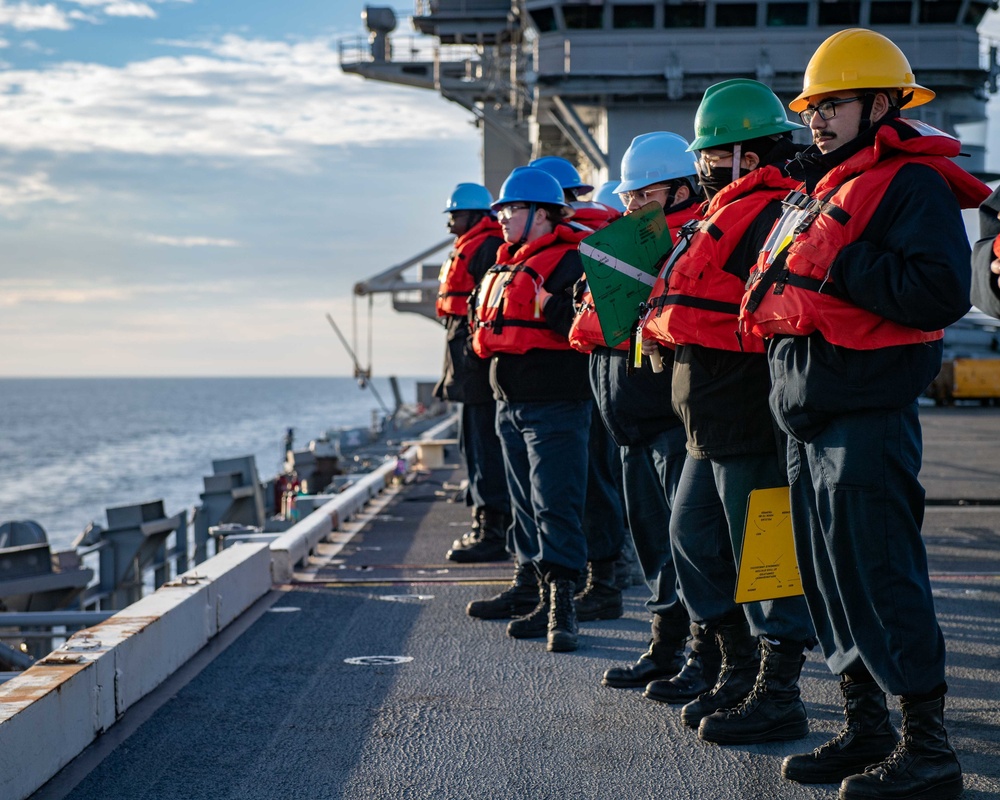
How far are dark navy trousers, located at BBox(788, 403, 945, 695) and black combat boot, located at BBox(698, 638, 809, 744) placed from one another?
57 centimetres

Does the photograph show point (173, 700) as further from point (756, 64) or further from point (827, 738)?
point (756, 64)

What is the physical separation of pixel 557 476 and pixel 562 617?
2.18ft

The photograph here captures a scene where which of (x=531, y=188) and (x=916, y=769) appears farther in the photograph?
(x=531, y=188)


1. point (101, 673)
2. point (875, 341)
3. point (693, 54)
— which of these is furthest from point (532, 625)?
point (693, 54)

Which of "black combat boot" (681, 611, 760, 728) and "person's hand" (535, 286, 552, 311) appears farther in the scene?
"person's hand" (535, 286, 552, 311)

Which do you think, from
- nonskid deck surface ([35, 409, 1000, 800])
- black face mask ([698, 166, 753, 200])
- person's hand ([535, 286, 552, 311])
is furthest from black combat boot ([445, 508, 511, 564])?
black face mask ([698, 166, 753, 200])

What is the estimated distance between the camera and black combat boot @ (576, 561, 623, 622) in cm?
611

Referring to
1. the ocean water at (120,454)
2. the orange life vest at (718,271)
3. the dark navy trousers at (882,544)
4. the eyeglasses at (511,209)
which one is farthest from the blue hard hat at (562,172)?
the ocean water at (120,454)

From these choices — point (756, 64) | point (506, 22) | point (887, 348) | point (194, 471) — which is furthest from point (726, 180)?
point (194, 471)

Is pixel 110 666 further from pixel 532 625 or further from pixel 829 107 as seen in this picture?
pixel 829 107

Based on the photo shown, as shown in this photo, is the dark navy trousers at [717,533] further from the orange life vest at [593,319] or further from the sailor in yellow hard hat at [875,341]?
the orange life vest at [593,319]

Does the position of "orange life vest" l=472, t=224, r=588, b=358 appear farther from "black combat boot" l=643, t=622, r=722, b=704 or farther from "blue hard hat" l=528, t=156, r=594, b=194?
"black combat boot" l=643, t=622, r=722, b=704

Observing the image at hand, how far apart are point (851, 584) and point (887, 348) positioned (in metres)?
0.69

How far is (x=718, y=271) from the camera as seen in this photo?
398 cm
